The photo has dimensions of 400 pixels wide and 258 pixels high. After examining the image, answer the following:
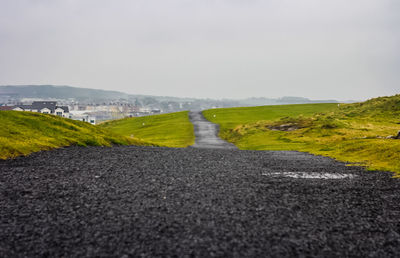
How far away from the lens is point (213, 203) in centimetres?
1313

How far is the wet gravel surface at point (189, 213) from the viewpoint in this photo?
29.8 ft

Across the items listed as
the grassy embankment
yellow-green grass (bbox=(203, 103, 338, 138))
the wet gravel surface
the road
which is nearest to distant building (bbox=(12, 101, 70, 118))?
yellow-green grass (bbox=(203, 103, 338, 138))

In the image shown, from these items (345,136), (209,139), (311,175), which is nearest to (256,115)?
(209,139)

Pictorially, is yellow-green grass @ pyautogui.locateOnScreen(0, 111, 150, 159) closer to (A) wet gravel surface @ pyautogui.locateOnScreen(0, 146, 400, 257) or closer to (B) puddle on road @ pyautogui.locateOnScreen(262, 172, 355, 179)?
(A) wet gravel surface @ pyautogui.locateOnScreen(0, 146, 400, 257)

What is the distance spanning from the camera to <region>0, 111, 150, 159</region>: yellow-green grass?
2415cm

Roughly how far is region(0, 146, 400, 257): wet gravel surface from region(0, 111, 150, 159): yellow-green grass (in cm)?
477

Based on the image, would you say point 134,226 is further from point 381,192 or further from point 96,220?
point 381,192

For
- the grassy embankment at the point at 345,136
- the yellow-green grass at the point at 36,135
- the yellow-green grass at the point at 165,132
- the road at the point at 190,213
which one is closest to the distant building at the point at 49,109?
the yellow-green grass at the point at 165,132

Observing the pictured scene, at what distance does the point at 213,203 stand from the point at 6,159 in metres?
15.6

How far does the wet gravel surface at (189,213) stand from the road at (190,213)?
4 centimetres

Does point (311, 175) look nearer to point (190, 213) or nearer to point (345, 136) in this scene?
point (190, 213)

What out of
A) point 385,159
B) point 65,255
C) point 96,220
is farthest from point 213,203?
point 385,159

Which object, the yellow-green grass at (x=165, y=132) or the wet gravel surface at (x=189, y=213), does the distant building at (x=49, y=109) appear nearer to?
the yellow-green grass at (x=165, y=132)

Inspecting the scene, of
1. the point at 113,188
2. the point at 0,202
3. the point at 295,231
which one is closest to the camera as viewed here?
the point at 295,231
